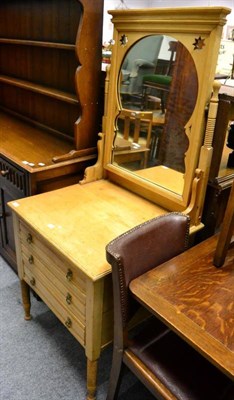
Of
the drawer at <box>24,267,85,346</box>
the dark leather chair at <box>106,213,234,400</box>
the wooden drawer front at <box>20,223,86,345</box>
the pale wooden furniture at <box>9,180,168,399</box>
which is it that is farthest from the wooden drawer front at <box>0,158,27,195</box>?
the dark leather chair at <box>106,213,234,400</box>

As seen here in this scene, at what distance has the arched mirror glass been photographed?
4.51ft

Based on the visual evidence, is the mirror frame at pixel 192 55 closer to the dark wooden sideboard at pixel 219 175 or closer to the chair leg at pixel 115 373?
the dark wooden sideboard at pixel 219 175

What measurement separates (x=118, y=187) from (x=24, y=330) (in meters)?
0.94

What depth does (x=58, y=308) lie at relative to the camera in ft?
4.84

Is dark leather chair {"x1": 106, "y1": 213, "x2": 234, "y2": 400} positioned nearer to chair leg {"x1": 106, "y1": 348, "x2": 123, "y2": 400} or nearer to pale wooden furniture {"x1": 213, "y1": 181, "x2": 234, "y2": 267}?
chair leg {"x1": 106, "y1": 348, "x2": 123, "y2": 400}

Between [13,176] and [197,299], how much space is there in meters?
1.25

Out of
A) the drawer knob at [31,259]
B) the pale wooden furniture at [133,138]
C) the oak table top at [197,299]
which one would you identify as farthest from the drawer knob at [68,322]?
the pale wooden furniture at [133,138]

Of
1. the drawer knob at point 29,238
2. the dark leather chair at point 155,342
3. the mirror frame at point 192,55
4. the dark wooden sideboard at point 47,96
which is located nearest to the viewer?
the dark leather chair at point 155,342

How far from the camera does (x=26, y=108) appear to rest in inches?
100

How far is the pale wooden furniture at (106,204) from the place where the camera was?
3.97ft

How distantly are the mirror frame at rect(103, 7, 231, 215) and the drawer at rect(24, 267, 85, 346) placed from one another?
2.14 ft

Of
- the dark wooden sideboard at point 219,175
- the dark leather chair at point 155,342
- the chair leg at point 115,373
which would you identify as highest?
the dark wooden sideboard at point 219,175

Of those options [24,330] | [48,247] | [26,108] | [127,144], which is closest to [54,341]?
[24,330]

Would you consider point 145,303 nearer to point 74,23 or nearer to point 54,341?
point 54,341
